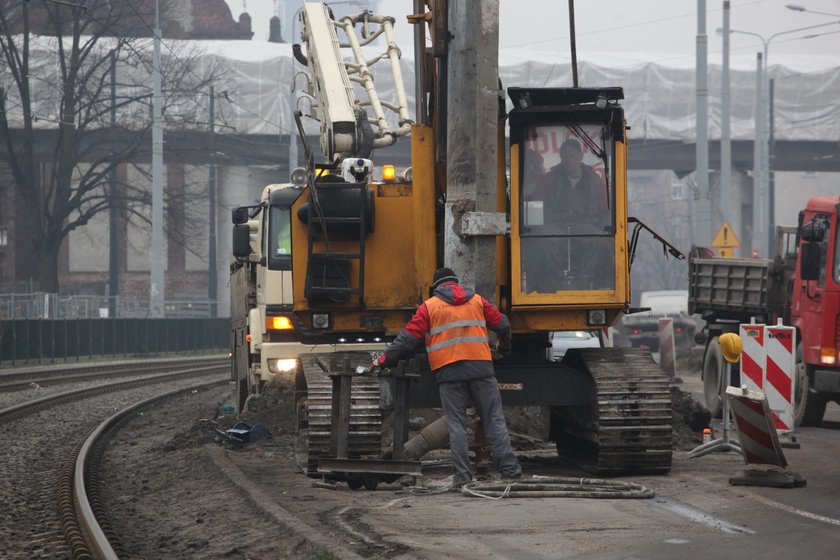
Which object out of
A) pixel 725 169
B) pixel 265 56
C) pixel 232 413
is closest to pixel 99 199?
pixel 265 56

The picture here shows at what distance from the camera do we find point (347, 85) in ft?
49.7

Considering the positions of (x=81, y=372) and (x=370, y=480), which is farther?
(x=81, y=372)

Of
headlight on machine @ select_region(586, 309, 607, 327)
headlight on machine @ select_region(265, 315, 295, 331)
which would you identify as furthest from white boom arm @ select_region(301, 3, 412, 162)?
headlight on machine @ select_region(586, 309, 607, 327)

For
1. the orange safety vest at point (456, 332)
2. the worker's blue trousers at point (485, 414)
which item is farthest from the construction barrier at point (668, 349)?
the orange safety vest at point (456, 332)

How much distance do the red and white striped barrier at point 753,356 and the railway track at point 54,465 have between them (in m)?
7.08

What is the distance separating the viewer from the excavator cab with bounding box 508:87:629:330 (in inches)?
470

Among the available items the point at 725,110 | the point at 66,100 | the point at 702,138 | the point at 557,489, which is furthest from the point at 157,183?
the point at 557,489

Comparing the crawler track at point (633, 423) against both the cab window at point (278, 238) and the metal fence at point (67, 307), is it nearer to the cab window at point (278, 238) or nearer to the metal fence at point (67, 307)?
the cab window at point (278, 238)

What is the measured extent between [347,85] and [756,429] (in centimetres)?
601

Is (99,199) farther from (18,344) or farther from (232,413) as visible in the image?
(232,413)

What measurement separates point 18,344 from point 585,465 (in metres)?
26.3

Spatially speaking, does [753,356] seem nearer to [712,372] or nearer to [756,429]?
[756,429]

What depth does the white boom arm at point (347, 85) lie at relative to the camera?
568 inches

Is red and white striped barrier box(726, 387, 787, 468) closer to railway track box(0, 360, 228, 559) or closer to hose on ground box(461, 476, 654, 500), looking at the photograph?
hose on ground box(461, 476, 654, 500)
